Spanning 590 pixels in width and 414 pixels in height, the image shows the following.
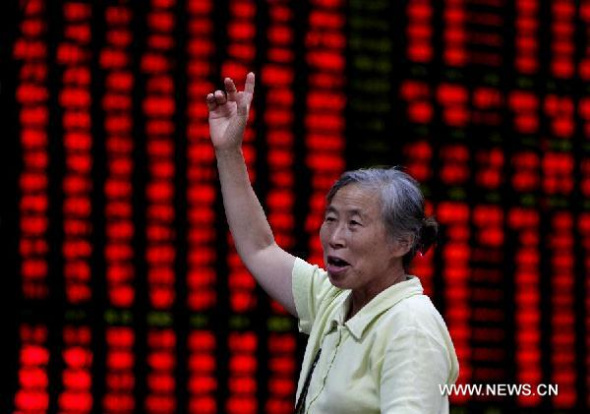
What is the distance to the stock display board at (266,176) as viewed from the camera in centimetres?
253

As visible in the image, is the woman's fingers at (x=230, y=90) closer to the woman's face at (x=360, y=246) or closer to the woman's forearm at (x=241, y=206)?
the woman's forearm at (x=241, y=206)

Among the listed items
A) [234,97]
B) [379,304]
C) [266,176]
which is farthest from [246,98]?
[266,176]

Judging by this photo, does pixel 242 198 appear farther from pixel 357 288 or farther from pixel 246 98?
pixel 357 288

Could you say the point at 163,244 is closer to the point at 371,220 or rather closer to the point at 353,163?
the point at 353,163

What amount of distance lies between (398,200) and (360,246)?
3.6 inches

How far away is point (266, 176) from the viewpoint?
8.88 feet

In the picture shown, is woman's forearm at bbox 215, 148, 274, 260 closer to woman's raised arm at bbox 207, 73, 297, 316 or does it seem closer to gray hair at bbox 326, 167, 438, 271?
woman's raised arm at bbox 207, 73, 297, 316

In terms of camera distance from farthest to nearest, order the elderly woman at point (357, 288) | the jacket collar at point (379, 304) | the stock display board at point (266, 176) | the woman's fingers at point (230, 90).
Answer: the stock display board at point (266, 176)
the woman's fingers at point (230, 90)
the jacket collar at point (379, 304)
the elderly woman at point (357, 288)

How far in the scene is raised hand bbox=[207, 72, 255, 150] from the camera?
196 centimetres

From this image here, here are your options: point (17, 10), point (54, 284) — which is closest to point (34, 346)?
point (54, 284)

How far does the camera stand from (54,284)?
2.52m

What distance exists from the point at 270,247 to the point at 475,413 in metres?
1.10

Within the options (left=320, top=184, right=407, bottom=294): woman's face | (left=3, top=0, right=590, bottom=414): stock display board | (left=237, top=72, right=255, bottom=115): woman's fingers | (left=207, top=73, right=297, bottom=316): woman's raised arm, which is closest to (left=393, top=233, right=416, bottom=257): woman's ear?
(left=320, top=184, right=407, bottom=294): woman's face

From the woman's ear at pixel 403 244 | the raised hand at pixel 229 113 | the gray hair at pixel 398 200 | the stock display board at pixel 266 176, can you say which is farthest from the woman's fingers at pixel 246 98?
the stock display board at pixel 266 176
